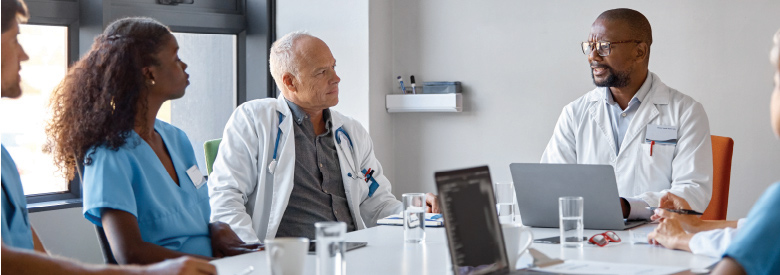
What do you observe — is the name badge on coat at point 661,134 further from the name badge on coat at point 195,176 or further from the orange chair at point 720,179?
the name badge on coat at point 195,176

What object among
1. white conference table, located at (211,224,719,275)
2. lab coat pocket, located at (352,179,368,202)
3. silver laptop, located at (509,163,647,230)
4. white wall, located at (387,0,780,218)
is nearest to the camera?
white conference table, located at (211,224,719,275)

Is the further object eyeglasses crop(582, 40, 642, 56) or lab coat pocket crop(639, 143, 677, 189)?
eyeglasses crop(582, 40, 642, 56)

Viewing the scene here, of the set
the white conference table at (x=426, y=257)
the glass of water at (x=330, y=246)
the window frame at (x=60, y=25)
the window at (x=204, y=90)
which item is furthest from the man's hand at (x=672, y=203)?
the window at (x=204, y=90)

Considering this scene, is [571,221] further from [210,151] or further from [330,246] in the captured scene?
[210,151]

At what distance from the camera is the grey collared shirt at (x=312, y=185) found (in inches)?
118

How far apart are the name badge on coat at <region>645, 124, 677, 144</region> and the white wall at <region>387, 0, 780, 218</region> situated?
568 mm

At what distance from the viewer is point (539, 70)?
3.92 m

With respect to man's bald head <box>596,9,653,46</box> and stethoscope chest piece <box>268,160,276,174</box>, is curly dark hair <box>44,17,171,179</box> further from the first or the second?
man's bald head <box>596,9,653,46</box>

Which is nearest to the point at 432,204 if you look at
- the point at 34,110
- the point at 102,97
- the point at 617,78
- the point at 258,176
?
the point at 258,176

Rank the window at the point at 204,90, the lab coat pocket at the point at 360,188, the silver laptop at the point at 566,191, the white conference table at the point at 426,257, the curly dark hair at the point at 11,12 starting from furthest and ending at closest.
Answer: the window at the point at 204,90 → the lab coat pocket at the point at 360,188 → the silver laptop at the point at 566,191 → the white conference table at the point at 426,257 → the curly dark hair at the point at 11,12

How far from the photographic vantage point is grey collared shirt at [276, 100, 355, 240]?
2.99 meters

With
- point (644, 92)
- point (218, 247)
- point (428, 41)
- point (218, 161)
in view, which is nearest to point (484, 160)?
point (428, 41)

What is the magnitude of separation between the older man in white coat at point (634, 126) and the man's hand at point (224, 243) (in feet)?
4.60

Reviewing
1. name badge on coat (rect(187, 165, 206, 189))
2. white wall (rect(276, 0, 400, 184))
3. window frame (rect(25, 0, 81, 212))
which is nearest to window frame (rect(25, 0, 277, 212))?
window frame (rect(25, 0, 81, 212))
